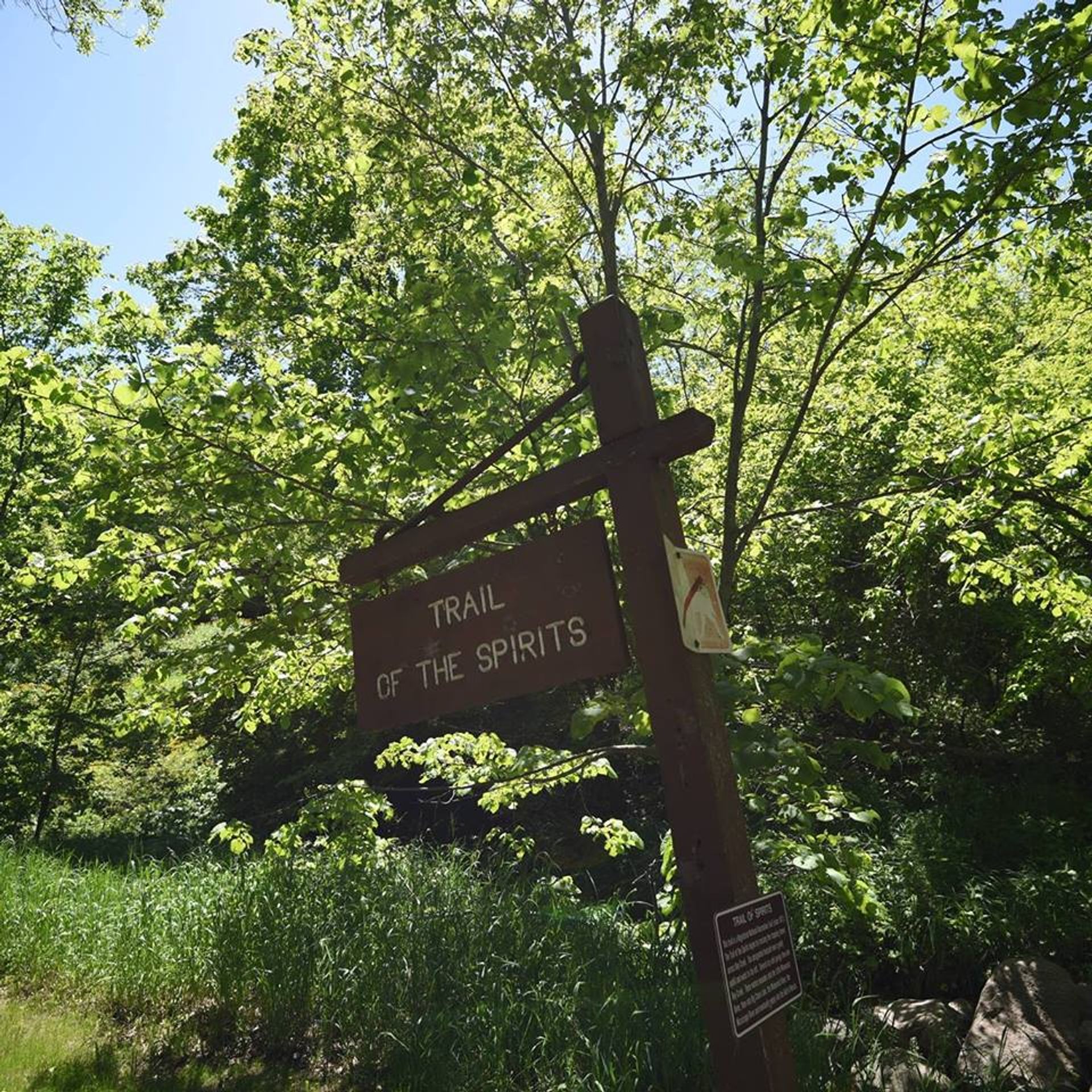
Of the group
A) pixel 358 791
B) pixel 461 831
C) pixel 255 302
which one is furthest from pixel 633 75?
pixel 461 831

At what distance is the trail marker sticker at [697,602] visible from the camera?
240cm

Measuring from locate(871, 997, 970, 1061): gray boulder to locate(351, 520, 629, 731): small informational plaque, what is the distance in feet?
13.7

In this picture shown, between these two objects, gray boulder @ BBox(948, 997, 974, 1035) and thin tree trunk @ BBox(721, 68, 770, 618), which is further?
gray boulder @ BBox(948, 997, 974, 1035)

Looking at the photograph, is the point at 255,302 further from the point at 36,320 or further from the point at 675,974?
the point at 36,320

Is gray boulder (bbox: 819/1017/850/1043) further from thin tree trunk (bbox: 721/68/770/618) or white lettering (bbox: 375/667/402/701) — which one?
white lettering (bbox: 375/667/402/701)

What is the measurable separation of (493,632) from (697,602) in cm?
68

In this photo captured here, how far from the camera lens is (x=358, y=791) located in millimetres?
5598

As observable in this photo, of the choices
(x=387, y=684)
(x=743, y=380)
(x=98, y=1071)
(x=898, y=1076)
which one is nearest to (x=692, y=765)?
(x=387, y=684)

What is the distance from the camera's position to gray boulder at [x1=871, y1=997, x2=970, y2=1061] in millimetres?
5613

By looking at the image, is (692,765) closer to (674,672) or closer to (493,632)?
(674,672)

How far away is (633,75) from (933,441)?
391 cm

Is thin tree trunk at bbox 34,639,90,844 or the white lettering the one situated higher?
thin tree trunk at bbox 34,639,90,844

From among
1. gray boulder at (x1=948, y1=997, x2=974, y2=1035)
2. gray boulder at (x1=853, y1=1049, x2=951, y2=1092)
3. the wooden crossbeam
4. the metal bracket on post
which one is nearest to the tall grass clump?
gray boulder at (x1=853, y1=1049, x2=951, y2=1092)

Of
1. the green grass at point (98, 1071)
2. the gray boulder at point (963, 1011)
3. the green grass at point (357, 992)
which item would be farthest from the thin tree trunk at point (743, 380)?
the gray boulder at point (963, 1011)
